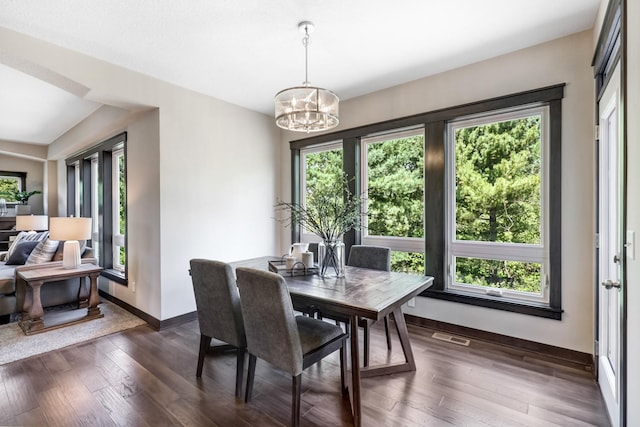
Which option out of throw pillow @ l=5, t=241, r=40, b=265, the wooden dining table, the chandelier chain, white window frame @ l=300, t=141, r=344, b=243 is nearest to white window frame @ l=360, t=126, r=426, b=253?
white window frame @ l=300, t=141, r=344, b=243

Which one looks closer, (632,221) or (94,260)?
(632,221)

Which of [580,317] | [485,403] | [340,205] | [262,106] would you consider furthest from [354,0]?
[580,317]

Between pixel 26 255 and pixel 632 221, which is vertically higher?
pixel 632 221

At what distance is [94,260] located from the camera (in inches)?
167

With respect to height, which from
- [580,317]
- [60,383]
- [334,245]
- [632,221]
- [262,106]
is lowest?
[60,383]

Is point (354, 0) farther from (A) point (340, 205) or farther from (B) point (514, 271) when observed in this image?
(B) point (514, 271)

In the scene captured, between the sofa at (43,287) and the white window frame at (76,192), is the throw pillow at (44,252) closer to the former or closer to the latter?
the sofa at (43,287)

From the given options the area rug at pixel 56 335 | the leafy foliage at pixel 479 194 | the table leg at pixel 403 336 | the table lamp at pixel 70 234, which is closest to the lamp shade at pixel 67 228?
the table lamp at pixel 70 234

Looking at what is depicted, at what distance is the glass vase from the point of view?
248 cm

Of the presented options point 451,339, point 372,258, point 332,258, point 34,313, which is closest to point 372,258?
point 372,258

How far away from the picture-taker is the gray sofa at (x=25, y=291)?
351 centimetres

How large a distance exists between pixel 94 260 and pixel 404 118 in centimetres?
446

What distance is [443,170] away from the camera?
320cm

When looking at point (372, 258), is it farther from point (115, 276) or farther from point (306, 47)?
point (115, 276)
